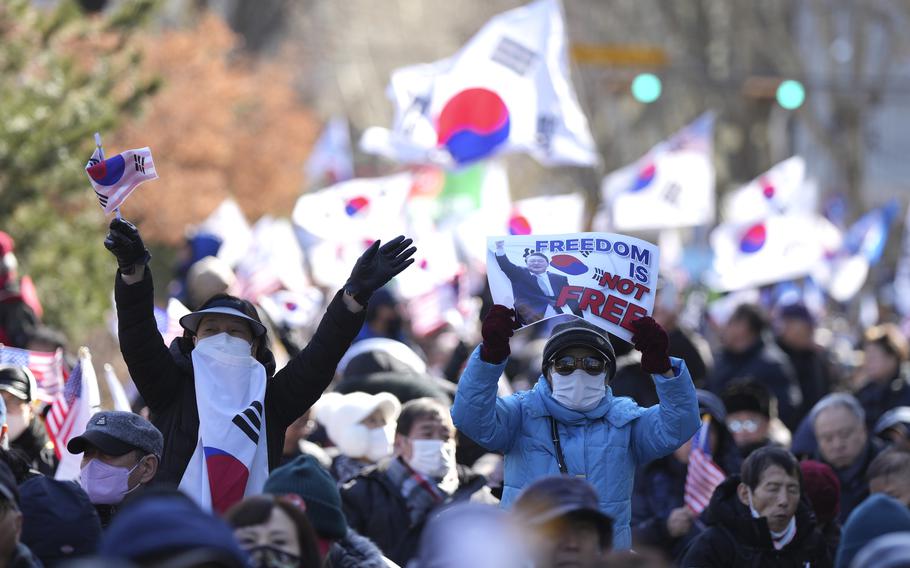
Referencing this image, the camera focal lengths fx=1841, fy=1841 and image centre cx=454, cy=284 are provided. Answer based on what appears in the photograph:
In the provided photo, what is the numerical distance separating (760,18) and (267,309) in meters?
30.0

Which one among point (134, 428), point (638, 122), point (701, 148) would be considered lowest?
point (134, 428)

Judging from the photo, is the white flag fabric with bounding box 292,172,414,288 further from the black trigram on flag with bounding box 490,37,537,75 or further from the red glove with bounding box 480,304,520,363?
the red glove with bounding box 480,304,520,363

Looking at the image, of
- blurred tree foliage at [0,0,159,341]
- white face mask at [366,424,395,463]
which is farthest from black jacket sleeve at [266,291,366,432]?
blurred tree foliage at [0,0,159,341]

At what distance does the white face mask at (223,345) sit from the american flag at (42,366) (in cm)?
254

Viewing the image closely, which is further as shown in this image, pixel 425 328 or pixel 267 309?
pixel 425 328

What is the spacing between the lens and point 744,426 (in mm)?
9797

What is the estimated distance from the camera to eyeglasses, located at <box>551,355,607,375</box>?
689 centimetres

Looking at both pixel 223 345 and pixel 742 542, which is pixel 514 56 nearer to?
pixel 742 542

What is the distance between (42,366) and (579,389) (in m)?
3.65

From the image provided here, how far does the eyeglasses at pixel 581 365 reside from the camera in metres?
6.89

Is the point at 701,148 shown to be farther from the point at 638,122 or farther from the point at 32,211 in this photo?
the point at 638,122

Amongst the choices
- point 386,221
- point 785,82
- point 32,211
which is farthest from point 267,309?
point 785,82

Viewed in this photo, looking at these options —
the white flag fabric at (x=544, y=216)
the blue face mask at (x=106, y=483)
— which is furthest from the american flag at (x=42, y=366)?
the white flag fabric at (x=544, y=216)

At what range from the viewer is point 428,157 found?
14.9m
